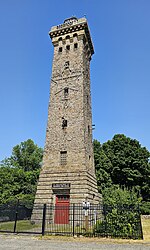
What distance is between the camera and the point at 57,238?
11.3 meters

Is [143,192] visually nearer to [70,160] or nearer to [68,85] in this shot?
[70,160]

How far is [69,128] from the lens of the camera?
2094cm

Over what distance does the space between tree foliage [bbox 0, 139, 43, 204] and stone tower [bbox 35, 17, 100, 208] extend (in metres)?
10.2

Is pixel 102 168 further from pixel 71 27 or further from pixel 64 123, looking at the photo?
pixel 71 27

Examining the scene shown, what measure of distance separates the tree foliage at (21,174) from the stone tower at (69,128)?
33.4ft

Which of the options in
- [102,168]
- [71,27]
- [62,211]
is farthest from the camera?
[102,168]

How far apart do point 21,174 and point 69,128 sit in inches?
714

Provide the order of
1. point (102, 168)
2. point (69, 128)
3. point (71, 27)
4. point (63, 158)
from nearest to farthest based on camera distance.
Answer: point (63, 158) → point (69, 128) → point (71, 27) → point (102, 168)

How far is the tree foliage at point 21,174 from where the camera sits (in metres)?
29.2

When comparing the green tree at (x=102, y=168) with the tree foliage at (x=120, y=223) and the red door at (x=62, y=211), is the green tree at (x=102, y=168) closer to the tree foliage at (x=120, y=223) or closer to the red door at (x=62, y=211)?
the red door at (x=62, y=211)

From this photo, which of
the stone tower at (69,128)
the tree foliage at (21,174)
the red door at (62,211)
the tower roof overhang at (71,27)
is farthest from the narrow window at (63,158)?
the tower roof overhang at (71,27)

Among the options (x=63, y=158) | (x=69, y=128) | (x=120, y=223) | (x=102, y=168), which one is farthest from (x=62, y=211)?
(x=102, y=168)

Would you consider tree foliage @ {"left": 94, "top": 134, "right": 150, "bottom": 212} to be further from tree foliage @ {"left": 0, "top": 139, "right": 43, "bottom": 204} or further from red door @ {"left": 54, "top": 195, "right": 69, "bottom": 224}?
red door @ {"left": 54, "top": 195, "right": 69, "bottom": 224}

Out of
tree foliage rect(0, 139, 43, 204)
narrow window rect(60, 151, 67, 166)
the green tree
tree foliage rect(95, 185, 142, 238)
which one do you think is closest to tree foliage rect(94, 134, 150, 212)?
the green tree
